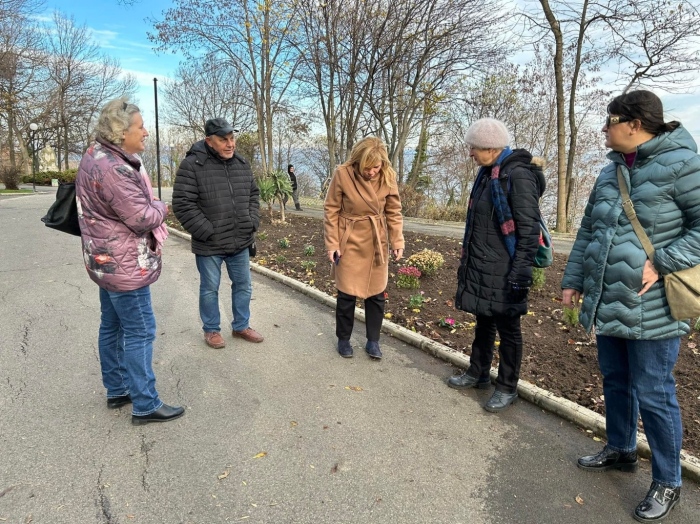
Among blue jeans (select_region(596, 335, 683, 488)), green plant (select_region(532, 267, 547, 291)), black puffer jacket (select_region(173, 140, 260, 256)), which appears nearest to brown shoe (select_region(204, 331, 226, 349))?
black puffer jacket (select_region(173, 140, 260, 256))

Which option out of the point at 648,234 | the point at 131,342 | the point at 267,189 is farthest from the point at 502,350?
the point at 267,189

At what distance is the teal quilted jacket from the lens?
206cm

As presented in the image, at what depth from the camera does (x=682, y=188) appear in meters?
2.06

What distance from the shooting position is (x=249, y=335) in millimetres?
4445

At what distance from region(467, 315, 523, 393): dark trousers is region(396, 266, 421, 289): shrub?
234 centimetres

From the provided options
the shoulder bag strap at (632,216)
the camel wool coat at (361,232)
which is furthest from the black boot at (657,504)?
the camel wool coat at (361,232)

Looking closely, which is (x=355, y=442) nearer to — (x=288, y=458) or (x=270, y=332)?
(x=288, y=458)

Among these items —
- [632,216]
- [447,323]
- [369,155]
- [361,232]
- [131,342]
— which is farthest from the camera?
[447,323]

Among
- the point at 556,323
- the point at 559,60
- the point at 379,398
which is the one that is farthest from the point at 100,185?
the point at 559,60

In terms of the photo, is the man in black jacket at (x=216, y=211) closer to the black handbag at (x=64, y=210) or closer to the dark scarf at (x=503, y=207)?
the black handbag at (x=64, y=210)

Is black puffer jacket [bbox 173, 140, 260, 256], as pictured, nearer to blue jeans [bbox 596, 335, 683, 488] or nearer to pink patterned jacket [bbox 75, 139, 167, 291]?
pink patterned jacket [bbox 75, 139, 167, 291]

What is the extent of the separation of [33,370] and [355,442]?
276 centimetres

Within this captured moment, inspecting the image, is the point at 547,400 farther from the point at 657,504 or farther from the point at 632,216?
the point at 632,216

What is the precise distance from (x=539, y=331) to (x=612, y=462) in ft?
6.71
